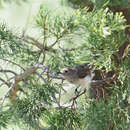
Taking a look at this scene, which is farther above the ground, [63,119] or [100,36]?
[100,36]

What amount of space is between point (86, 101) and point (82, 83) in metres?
0.05

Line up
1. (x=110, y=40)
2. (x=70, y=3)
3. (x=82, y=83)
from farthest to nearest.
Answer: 1. (x=70, y=3)
2. (x=82, y=83)
3. (x=110, y=40)

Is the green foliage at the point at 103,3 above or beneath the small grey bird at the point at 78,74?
above

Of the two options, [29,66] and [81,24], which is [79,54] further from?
[29,66]

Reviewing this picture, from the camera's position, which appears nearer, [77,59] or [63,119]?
[77,59]

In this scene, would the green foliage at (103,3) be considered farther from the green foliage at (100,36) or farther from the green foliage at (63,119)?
the green foliage at (63,119)

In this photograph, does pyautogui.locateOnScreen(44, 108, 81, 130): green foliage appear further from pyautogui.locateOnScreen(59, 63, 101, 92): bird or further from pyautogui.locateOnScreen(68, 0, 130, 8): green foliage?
pyautogui.locateOnScreen(68, 0, 130, 8): green foliage

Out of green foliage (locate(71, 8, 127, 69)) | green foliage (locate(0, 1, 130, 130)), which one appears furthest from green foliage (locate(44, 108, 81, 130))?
green foliage (locate(71, 8, 127, 69))

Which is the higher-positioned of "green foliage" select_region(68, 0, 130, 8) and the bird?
"green foliage" select_region(68, 0, 130, 8)

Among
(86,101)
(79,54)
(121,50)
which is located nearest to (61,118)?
(86,101)

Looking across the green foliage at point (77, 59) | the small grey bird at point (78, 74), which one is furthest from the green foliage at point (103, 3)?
the small grey bird at point (78, 74)

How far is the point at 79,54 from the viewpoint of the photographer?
572 mm

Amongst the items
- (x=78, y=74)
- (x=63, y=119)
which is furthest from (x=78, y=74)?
(x=63, y=119)

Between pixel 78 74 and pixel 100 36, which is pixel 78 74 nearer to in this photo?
pixel 78 74
